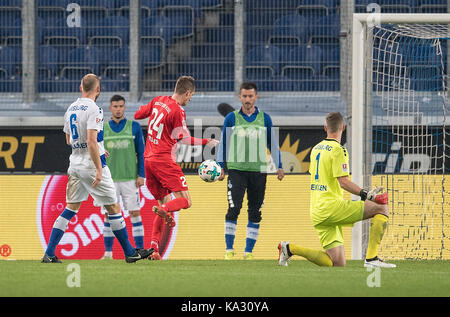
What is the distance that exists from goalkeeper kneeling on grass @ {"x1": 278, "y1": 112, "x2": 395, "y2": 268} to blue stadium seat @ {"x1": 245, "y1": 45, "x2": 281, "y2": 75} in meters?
6.04

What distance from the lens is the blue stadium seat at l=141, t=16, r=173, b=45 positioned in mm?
13391

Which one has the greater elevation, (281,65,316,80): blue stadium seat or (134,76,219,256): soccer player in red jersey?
(281,65,316,80): blue stadium seat

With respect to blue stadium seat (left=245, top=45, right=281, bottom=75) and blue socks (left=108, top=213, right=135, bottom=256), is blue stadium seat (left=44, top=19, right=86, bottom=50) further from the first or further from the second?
blue socks (left=108, top=213, right=135, bottom=256)

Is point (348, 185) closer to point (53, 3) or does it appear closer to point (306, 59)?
point (306, 59)

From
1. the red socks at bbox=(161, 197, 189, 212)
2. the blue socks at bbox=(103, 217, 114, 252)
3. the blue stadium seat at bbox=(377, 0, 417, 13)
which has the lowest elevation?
the blue socks at bbox=(103, 217, 114, 252)

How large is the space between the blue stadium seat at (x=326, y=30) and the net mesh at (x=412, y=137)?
2369 mm

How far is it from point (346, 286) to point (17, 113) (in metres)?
8.44

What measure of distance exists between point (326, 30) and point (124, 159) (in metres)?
5.10

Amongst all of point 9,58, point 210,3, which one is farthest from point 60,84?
point 210,3

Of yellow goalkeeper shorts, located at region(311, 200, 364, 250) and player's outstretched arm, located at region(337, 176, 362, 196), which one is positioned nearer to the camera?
player's outstretched arm, located at region(337, 176, 362, 196)

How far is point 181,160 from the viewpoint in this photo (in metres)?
11.8

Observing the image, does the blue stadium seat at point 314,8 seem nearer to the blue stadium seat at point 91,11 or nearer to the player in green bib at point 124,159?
the blue stadium seat at point 91,11

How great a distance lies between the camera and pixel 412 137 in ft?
34.5

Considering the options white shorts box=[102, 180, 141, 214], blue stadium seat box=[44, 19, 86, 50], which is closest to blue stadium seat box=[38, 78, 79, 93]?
blue stadium seat box=[44, 19, 86, 50]
